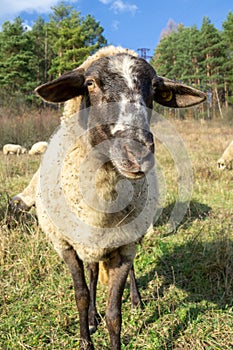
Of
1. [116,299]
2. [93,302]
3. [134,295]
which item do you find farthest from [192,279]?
[116,299]

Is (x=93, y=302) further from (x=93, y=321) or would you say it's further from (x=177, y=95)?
(x=177, y=95)

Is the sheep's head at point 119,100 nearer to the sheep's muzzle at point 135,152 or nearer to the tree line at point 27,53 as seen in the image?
the sheep's muzzle at point 135,152

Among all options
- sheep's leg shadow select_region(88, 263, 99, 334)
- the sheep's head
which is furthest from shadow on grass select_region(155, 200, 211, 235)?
the sheep's head

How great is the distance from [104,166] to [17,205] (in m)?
2.65

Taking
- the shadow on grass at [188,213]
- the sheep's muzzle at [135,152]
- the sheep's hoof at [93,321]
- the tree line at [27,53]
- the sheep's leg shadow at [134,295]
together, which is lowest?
the sheep's hoof at [93,321]

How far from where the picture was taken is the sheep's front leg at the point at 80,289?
7.37 feet

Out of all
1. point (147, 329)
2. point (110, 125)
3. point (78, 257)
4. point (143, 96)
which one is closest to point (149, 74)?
point (143, 96)

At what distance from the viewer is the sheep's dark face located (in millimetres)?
1602

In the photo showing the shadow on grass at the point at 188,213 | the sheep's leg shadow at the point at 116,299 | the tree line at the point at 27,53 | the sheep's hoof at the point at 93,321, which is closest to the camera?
the sheep's leg shadow at the point at 116,299

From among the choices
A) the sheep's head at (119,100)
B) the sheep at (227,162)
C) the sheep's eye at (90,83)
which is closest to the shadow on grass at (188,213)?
the sheep's head at (119,100)

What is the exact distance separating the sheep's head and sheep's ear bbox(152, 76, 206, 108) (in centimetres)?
1

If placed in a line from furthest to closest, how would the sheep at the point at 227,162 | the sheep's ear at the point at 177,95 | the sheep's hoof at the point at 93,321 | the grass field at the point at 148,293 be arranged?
the sheep at the point at 227,162, the sheep's hoof at the point at 93,321, the grass field at the point at 148,293, the sheep's ear at the point at 177,95

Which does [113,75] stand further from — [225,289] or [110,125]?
[225,289]

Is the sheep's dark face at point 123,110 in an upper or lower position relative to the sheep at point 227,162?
upper
